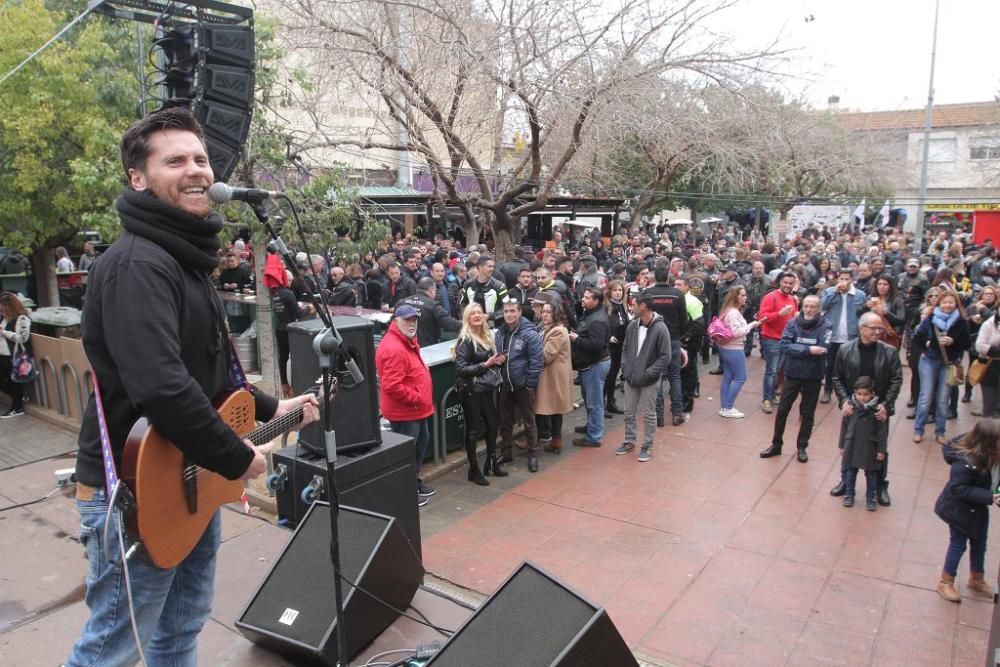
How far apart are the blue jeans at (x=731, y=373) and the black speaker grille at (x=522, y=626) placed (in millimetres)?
6487

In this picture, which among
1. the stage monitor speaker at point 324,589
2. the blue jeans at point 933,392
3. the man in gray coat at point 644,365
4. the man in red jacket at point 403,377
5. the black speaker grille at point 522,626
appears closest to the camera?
the black speaker grille at point 522,626

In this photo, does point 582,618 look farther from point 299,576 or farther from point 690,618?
point 690,618

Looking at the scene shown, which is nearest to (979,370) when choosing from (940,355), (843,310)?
(940,355)

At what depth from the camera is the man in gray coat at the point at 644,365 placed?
767cm

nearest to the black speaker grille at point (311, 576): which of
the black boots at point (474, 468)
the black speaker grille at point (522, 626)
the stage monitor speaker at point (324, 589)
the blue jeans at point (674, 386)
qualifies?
the stage monitor speaker at point (324, 589)

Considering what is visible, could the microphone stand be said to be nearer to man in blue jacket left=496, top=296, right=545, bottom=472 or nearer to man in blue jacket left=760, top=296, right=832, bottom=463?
man in blue jacket left=496, top=296, right=545, bottom=472

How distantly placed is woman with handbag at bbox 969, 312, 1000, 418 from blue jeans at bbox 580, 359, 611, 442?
418 cm

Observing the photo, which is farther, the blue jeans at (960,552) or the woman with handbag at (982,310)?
the woman with handbag at (982,310)

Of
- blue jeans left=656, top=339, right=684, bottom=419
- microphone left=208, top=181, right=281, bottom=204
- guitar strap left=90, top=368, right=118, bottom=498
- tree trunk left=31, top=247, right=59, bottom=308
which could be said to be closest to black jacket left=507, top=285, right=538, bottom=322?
blue jeans left=656, top=339, right=684, bottom=419

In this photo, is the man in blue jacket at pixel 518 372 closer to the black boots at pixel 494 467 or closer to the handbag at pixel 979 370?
the black boots at pixel 494 467

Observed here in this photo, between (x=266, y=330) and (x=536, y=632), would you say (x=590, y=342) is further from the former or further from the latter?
(x=536, y=632)

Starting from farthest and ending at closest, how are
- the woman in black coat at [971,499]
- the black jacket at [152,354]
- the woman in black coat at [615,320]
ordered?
the woman in black coat at [615,320] → the woman in black coat at [971,499] → the black jacket at [152,354]

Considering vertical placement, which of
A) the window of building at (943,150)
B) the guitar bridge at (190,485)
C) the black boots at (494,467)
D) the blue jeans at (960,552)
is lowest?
the black boots at (494,467)

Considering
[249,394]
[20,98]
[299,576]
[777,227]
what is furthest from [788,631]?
[777,227]
